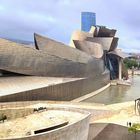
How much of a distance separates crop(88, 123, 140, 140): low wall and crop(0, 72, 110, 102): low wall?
25.7 feet

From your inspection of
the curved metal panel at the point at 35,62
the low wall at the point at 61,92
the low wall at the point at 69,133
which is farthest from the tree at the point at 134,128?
the curved metal panel at the point at 35,62

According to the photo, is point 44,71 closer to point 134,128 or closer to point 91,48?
point 134,128

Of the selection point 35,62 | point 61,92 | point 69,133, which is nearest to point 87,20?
point 61,92

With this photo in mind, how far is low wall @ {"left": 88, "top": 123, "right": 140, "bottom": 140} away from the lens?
938 inches

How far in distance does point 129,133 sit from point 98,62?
1096 inches

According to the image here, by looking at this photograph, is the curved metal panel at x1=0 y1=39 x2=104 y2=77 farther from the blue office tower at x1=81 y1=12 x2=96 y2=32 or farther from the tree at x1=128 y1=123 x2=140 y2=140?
the blue office tower at x1=81 y1=12 x2=96 y2=32

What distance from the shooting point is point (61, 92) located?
34.6 meters

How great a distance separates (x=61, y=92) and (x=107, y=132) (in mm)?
11132

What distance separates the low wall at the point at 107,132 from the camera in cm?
2381

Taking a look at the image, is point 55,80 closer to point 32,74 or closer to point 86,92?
point 32,74

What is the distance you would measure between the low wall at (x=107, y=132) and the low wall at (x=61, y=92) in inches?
308

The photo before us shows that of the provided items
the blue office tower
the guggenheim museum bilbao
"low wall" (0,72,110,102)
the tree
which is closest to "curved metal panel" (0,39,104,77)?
the guggenheim museum bilbao

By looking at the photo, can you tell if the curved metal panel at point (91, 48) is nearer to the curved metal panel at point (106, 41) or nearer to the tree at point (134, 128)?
the curved metal panel at point (106, 41)

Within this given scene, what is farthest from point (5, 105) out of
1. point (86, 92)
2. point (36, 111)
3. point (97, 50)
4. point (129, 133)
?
point (97, 50)
